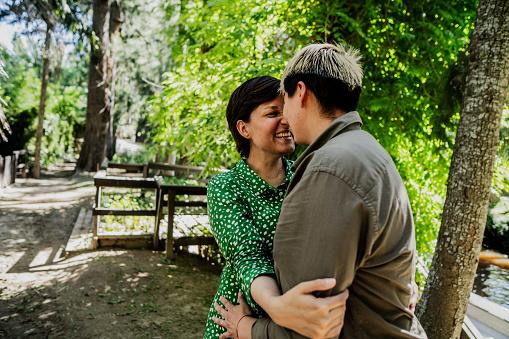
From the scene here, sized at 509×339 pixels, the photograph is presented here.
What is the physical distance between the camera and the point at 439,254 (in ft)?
10.6

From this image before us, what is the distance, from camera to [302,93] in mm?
1298

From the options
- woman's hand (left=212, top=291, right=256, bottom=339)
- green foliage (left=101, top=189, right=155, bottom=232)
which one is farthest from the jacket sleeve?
green foliage (left=101, top=189, right=155, bottom=232)

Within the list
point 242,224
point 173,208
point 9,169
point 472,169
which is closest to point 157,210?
point 173,208

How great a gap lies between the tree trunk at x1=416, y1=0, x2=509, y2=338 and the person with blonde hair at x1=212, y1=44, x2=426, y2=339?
2.22 m

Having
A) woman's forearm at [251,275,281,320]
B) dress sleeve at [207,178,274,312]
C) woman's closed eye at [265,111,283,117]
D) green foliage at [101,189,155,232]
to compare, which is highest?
woman's closed eye at [265,111,283,117]

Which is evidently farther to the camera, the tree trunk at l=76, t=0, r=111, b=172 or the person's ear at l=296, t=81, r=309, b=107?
the tree trunk at l=76, t=0, r=111, b=172

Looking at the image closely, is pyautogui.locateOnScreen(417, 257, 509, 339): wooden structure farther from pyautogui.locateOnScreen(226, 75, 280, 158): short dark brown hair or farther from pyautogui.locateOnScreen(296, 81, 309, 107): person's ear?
pyautogui.locateOnScreen(296, 81, 309, 107): person's ear

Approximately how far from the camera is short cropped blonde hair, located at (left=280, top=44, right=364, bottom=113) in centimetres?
126

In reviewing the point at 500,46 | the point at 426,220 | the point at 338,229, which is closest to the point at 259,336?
the point at 338,229

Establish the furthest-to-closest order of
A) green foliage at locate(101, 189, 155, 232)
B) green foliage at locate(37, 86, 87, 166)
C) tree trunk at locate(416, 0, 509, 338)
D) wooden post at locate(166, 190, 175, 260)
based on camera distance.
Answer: green foliage at locate(37, 86, 87, 166) → green foliage at locate(101, 189, 155, 232) → wooden post at locate(166, 190, 175, 260) → tree trunk at locate(416, 0, 509, 338)

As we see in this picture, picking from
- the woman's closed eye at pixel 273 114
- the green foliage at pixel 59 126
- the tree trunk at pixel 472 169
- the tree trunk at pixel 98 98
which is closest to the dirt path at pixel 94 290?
the tree trunk at pixel 472 169

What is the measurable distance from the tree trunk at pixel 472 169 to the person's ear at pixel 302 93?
7.85ft

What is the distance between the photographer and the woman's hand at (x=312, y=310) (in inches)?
39.9

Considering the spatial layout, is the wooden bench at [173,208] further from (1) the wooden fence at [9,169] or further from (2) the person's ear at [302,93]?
(1) the wooden fence at [9,169]
